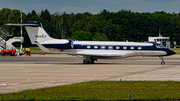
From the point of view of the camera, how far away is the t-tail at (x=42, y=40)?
3856 cm

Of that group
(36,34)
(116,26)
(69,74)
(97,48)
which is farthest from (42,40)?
(116,26)

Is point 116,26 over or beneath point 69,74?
over

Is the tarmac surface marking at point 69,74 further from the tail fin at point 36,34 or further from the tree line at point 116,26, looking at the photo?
the tree line at point 116,26

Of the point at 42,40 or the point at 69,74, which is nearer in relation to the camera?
the point at 69,74

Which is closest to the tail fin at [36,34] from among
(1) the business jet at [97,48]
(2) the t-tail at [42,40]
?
(2) the t-tail at [42,40]

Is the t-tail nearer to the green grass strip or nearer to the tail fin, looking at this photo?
the tail fin

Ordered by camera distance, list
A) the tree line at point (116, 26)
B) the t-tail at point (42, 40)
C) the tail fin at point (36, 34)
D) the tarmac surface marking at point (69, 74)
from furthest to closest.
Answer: the tree line at point (116, 26), the tail fin at point (36, 34), the t-tail at point (42, 40), the tarmac surface marking at point (69, 74)

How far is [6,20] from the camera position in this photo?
118 meters

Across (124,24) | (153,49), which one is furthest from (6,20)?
(153,49)

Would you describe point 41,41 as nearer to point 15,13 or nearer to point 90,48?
point 90,48

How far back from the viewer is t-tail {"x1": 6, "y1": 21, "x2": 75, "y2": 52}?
3856 centimetres

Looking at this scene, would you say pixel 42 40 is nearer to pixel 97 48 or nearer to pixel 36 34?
pixel 36 34

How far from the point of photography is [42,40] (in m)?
39.5

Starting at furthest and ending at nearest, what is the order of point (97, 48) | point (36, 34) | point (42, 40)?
point (36, 34), point (42, 40), point (97, 48)
